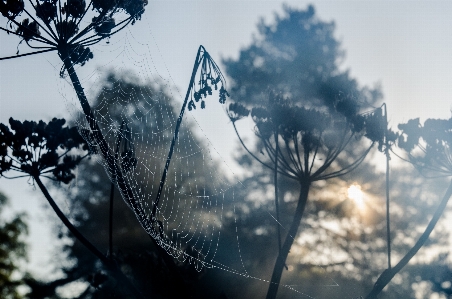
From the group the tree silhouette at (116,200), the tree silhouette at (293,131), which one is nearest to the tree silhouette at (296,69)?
the tree silhouette at (116,200)

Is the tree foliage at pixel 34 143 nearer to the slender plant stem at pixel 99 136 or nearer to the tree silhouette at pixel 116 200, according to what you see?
the slender plant stem at pixel 99 136

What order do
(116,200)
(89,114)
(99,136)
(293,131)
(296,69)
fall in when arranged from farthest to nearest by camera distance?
(296,69) < (116,200) < (293,131) < (89,114) < (99,136)

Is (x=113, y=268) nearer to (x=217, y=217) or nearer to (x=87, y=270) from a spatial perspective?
(x=217, y=217)

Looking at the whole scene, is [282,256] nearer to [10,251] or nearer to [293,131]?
[293,131]

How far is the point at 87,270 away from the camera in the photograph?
938 inches

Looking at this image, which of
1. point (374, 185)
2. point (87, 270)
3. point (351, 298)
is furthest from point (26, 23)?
point (374, 185)

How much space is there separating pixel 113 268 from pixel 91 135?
2.77 meters

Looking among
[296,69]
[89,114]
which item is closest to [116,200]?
[296,69]

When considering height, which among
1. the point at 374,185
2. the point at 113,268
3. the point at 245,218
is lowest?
the point at 113,268

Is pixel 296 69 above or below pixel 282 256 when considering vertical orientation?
above

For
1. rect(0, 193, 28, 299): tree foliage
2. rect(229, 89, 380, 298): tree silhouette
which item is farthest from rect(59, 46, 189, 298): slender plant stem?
rect(0, 193, 28, 299): tree foliage

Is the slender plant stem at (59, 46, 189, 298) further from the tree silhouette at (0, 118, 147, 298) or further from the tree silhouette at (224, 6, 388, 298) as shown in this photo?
the tree silhouette at (224, 6, 388, 298)

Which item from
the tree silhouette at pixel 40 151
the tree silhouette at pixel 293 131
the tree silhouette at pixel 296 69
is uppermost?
the tree silhouette at pixel 296 69

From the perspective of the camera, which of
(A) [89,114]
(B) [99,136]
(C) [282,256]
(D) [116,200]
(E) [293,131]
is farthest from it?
(D) [116,200]
